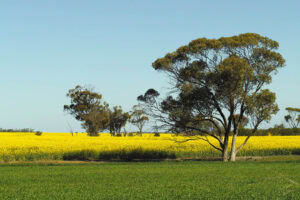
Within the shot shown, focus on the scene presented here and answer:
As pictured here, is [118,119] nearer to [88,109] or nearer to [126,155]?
[88,109]

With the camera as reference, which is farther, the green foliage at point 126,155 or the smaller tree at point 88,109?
the smaller tree at point 88,109

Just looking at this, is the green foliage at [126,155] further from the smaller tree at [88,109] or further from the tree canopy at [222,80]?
the smaller tree at [88,109]

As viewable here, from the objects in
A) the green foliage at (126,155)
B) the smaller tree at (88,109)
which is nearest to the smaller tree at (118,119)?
the smaller tree at (88,109)

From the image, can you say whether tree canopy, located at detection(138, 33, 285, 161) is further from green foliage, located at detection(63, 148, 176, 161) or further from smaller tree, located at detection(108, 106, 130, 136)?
smaller tree, located at detection(108, 106, 130, 136)

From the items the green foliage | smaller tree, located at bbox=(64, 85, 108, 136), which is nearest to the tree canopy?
the green foliage

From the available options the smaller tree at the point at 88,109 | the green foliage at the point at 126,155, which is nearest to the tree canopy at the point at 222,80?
the green foliage at the point at 126,155

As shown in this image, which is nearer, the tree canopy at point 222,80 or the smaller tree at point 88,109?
the tree canopy at point 222,80

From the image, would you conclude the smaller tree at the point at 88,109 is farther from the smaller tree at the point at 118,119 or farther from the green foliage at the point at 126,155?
the green foliage at the point at 126,155

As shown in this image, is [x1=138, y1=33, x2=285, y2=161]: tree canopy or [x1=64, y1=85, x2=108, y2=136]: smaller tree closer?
[x1=138, y1=33, x2=285, y2=161]: tree canopy

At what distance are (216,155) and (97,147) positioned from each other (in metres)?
11.1

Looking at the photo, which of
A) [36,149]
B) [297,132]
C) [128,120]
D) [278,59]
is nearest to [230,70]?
[278,59]

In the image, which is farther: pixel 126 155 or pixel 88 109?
pixel 88 109

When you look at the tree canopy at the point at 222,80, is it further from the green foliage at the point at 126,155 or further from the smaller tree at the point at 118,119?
the smaller tree at the point at 118,119

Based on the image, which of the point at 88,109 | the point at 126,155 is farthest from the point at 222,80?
the point at 88,109
